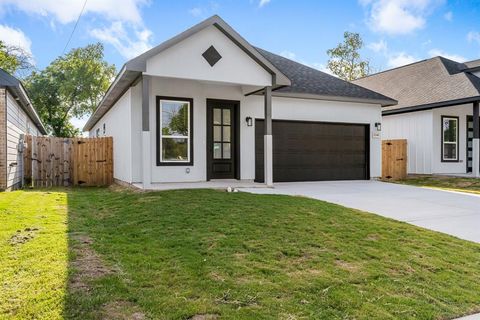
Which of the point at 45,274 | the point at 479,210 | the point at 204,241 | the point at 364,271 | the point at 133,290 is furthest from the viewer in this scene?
the point at 479,210

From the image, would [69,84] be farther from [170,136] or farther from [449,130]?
[449,130]

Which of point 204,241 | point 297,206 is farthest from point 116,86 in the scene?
point 204,241

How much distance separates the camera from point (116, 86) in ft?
35.7

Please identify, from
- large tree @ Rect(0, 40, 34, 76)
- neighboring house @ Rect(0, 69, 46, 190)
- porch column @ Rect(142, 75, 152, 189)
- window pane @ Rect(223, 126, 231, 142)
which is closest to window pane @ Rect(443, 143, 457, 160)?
window pane @ Rect(223, 126, 231, 142)

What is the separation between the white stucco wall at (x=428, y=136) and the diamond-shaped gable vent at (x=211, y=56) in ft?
33.0

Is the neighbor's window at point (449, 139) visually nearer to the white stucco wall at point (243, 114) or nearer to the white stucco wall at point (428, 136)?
the white stucco wall at point (428, 136)

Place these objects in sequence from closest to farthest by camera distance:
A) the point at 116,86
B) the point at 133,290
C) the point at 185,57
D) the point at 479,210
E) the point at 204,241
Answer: the point at 133,290 → the point at 204,241 → the point at 479,210 → the point at 185,57 → the point at 116,86

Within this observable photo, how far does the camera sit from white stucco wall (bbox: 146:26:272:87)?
938 cm

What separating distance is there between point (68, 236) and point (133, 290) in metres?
2.22

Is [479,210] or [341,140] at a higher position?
[341,140]

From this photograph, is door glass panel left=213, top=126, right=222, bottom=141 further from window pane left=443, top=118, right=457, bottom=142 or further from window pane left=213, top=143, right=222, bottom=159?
window pane left=443, top=118, right=457, bottom=142

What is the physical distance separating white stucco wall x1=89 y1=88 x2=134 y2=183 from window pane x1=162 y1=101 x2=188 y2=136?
93 cm

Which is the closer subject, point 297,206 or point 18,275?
point 18,275

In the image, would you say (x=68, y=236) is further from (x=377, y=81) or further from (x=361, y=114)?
(x=377, y=81)
